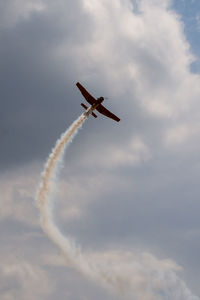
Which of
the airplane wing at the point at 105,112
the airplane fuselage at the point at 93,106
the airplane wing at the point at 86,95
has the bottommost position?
the airplane fuselage at the point at 93,106

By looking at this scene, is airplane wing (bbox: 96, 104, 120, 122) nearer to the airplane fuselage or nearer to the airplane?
the airplane

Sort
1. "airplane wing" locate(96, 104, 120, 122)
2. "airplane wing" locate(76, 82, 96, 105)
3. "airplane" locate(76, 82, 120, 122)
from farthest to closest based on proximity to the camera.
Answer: "airplane wing" locate(96, 104, 120, 122) < "airplane wing" locate(76, 82, 96, 105) < "airplane" locate(76, 82, 120, 122)

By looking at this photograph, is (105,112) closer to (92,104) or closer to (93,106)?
(92,104)

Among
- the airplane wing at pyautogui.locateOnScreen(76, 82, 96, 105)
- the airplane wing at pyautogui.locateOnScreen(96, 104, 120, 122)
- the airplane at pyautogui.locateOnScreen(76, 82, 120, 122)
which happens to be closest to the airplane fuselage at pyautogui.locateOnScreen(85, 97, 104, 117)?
the airplane at pyautogui.locateOnScreen(76, 82, 120, 122)

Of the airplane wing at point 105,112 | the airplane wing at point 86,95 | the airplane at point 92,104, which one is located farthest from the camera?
the airplane wing at point 105,112

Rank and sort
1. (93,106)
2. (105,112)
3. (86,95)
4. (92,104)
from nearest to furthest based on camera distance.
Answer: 1. (93,106)
2. (92,104)
3. (86,95)
4. (105,112)

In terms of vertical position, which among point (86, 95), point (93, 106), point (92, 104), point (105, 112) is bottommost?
point (93, 106)

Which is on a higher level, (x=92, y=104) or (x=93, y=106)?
(x=92, y=104)

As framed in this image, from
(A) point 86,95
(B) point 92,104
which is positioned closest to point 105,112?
(B) point 92,104

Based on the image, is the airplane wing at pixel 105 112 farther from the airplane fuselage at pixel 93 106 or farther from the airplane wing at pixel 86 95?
the airplane wing at pixel 86 95

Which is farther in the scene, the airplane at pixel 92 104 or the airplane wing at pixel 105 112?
the airplane wing at pixel 105 112

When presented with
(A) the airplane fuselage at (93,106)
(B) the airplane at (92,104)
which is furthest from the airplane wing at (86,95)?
(A) the airplane fuselage at (93,106)

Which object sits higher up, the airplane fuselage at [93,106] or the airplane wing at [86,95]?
the airplane wing at [86,95]

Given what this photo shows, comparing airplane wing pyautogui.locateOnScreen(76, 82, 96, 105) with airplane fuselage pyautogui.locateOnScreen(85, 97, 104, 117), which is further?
airplane wing pyautogui.locateOnScreen(76, 82, 96, 105)
